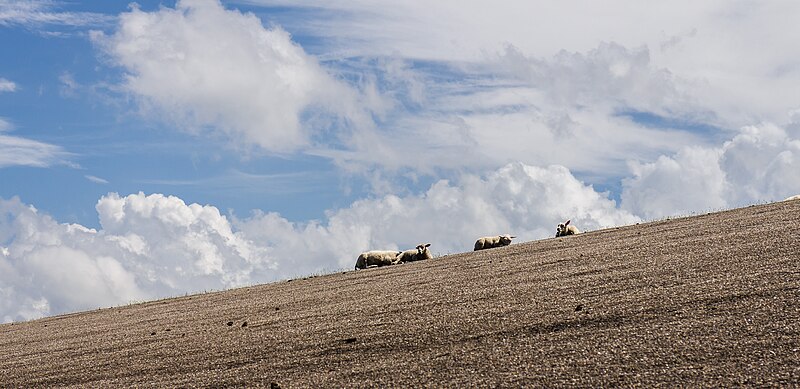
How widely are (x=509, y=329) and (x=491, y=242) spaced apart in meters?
18.2

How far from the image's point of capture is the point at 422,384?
917 cm

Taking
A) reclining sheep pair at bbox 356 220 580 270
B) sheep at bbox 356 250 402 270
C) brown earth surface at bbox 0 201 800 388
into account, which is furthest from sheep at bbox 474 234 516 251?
brown earth surface at bbox 0 201 800 388

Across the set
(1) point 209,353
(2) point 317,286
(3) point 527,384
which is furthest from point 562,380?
(2) point 317,286

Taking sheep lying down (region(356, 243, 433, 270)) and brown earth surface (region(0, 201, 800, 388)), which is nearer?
brown earth surface (region(0, 201, 800, 388))

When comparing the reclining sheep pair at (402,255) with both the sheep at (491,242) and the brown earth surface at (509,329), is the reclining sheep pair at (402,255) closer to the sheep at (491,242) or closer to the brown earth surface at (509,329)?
the sheep at (491,242)

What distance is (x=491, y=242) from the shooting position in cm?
2903

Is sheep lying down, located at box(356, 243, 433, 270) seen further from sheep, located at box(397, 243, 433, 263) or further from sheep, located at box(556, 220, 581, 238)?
sheep, located at box(556, 220, 581, 238)

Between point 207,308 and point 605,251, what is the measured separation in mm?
9635

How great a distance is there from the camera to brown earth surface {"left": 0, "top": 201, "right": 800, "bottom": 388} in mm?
8969

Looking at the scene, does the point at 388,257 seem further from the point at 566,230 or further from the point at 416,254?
the point at 566,230

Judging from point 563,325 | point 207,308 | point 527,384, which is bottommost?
point 527,384

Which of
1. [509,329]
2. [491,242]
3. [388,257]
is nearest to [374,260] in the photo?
[388,257]

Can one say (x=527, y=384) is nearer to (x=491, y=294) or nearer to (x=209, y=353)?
(x=491, y=294)

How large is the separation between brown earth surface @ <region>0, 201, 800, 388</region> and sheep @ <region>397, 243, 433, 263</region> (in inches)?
329
